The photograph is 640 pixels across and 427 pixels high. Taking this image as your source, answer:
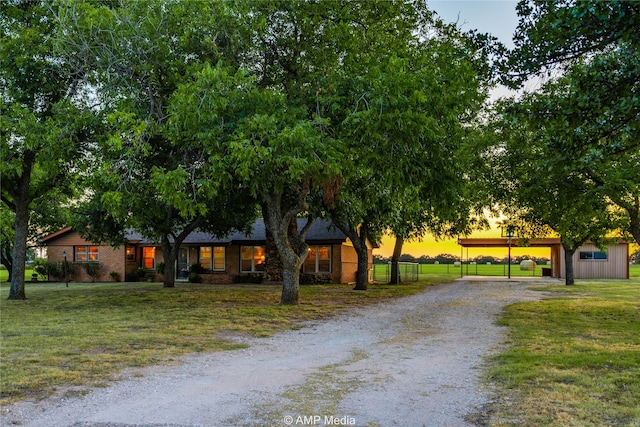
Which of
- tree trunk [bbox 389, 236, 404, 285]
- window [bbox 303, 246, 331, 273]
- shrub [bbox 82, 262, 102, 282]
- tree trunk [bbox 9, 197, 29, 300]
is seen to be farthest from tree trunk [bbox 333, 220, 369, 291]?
shrub [bbox 82, 262, 102, 282]

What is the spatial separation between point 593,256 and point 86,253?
35.5m

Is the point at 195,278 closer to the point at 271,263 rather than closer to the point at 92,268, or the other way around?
the point at 271,263

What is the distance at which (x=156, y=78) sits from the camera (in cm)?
1385

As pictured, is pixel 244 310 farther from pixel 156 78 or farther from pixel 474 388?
pixel 474 388

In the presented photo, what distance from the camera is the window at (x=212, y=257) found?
3284cm

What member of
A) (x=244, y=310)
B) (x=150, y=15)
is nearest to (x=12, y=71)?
(x=150, y=15)

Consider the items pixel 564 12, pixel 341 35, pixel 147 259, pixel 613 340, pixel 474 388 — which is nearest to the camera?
pixel 564 12

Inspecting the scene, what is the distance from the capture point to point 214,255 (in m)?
33.0

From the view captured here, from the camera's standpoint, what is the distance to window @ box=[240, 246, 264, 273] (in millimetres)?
32219

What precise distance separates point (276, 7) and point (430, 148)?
5225 millimetres

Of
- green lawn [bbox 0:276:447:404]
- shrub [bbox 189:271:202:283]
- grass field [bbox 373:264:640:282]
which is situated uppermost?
green lawn [bbox 0:276:447:404]

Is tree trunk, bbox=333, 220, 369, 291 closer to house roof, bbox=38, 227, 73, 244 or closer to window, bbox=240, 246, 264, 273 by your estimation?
window, bbox=240, 246, 264, 273

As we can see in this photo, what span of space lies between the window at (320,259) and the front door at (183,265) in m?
8.44

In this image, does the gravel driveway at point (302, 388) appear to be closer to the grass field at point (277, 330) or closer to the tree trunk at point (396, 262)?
the grass field at point (277, 330)
